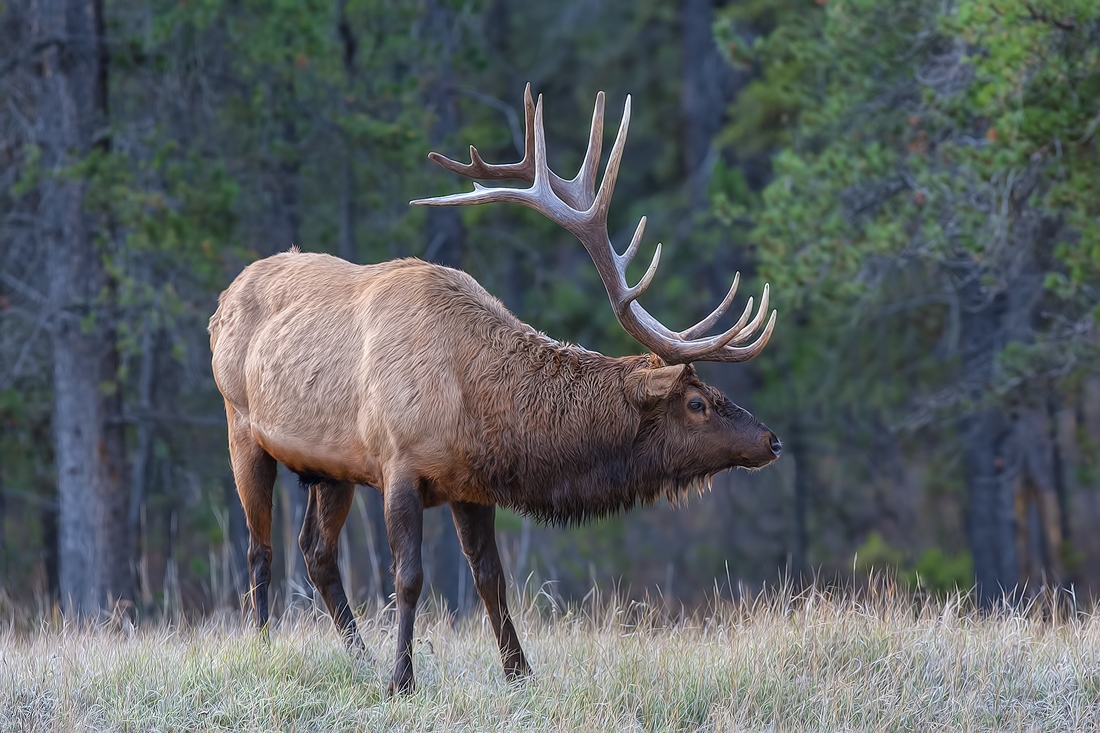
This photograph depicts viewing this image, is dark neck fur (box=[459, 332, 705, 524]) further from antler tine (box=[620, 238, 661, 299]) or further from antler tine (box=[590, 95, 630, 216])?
antler tine (box=[590, 95, 630, 216])

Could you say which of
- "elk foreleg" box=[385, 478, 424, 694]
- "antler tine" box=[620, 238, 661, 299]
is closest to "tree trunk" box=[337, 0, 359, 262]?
"antler tine" box=[620, 238, 661, 299]

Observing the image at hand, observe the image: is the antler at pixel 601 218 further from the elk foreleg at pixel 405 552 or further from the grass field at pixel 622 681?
the grass field at pixel 622 681

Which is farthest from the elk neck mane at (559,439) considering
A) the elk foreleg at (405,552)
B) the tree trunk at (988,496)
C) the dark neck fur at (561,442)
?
the tree trunk at (988,496)

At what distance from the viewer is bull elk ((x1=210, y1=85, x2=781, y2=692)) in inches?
229

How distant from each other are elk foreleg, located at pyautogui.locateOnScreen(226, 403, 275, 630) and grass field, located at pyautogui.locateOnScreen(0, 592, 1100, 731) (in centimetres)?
36

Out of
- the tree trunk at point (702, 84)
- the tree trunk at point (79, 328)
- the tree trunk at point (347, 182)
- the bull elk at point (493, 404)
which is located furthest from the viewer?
the tree trunk at point (702, 84)

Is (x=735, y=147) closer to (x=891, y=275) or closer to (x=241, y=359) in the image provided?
(x=891, y=275)

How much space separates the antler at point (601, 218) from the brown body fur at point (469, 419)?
166mm

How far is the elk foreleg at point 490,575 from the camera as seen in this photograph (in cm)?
610

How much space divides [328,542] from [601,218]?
7.14 ft

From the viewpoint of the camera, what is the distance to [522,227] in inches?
776

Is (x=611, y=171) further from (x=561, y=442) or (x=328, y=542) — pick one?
Answer: (x=328, y=542)

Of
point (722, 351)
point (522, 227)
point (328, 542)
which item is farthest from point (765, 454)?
point (522, 227)

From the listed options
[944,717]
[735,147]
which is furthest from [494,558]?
[735,147]
